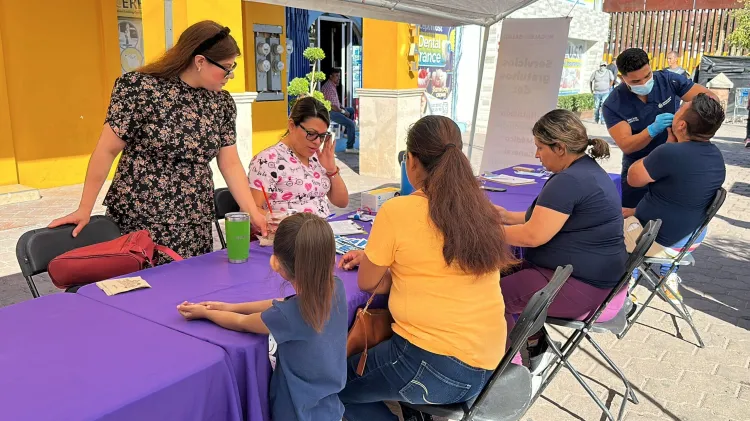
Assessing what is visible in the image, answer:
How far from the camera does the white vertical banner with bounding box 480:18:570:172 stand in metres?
5.64

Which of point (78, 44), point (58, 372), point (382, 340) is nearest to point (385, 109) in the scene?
point (78, 44)

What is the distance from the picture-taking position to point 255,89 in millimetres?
9164

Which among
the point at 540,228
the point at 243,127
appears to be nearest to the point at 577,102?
the point at 243,127

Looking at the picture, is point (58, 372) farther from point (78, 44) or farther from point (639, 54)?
point (78, 44)

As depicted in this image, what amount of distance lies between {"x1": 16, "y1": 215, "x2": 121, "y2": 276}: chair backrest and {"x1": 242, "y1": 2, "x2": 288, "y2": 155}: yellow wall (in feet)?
20.3

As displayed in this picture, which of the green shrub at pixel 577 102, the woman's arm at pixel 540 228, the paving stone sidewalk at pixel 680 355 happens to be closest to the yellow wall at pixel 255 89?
the paving stone sidewalk at pixel 680 355

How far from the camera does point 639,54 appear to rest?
4.04 m

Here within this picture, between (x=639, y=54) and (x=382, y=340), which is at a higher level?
(x=639, y=54)

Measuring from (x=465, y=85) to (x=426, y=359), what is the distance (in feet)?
41.7

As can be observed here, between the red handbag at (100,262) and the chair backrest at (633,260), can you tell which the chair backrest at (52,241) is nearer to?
the red handbag at (100,262)

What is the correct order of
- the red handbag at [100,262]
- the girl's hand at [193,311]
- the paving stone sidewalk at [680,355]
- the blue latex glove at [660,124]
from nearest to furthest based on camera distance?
the girl's hand at [193,311]
the red handbag at [100,262]
the paving stone sidewalk at [680,355]
the blue latex glove at [660,124]

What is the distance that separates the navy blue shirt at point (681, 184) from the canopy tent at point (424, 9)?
2330mm

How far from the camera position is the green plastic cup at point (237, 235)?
2262 millimetres

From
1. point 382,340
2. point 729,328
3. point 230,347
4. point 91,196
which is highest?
point 91,196
